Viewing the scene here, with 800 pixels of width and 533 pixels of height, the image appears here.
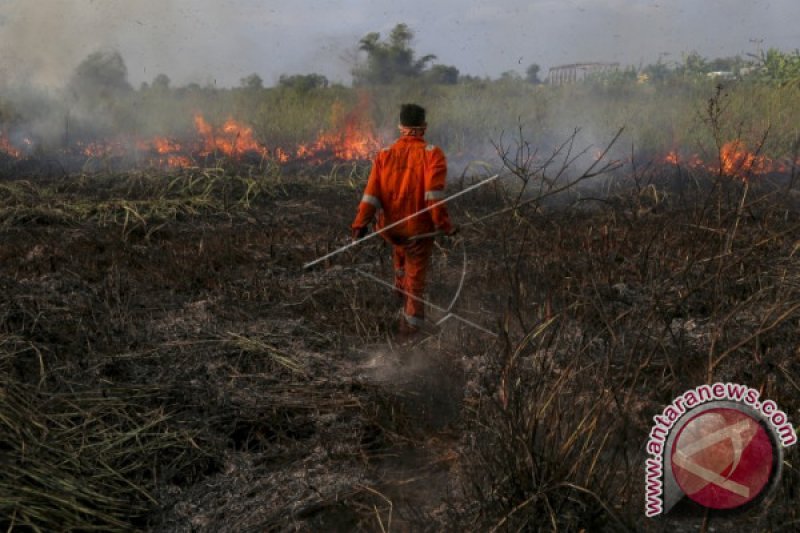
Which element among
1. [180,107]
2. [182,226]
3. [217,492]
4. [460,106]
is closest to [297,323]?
[217,492]

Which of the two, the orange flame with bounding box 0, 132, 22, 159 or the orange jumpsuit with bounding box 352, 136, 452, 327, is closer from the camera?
the orange jumpsuit with bounding box 352, 136, 452, 327

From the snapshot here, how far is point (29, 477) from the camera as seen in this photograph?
297 cm

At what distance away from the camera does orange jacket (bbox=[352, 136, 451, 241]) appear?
5080mm

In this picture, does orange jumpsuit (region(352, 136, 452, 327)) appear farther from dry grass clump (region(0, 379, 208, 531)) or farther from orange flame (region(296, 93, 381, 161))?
orange flame (region(296, 93, 381, 161))

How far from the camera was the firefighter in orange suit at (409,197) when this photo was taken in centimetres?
511

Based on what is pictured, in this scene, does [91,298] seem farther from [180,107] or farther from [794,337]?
[180,107]

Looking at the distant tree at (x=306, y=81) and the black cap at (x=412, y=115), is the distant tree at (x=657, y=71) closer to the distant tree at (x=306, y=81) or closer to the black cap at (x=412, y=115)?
the distant tree at (x=306, y=81)

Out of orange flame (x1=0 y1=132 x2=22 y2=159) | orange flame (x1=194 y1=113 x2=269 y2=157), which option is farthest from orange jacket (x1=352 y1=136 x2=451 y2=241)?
orange flame (x1=0 y1=132 x2=22 y2=159)

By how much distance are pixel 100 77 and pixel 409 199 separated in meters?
17.6

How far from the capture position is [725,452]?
193 cm

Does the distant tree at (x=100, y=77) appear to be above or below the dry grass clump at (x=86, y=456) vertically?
above

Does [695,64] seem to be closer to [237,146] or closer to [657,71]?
[657,71]

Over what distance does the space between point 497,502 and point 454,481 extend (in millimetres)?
666

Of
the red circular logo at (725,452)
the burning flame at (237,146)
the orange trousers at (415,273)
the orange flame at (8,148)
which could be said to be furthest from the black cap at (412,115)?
the orange flame at (8,148)
